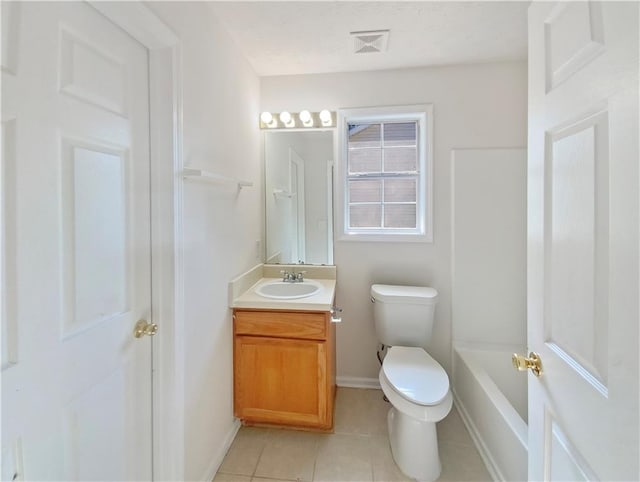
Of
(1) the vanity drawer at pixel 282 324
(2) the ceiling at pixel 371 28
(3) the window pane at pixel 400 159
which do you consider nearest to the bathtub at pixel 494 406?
(1) the vanity drawer at pixel 282 324

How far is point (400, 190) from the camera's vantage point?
232cm

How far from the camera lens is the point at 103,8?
0.88 m

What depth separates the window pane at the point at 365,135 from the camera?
2322mm

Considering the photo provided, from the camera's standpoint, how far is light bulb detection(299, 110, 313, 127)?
2227 millimetres

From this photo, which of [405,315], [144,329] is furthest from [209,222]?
[405,315]

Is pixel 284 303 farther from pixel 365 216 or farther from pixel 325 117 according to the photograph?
pixel 325 117

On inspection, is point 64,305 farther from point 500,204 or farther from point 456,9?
point 500,204

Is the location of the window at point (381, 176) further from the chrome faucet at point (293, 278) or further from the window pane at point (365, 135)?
the chrome faucet at point (293, 278)

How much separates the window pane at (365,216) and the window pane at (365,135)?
0.49 meters

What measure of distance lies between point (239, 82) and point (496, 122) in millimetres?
1793

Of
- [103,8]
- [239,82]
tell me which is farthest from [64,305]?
[239,82]

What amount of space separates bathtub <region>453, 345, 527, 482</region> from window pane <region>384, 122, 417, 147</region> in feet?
5.26

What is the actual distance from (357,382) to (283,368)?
0.87 meters

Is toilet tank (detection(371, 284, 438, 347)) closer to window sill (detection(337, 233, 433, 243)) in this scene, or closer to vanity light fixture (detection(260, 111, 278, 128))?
window sill (detection(337, 233, 433, 243))
